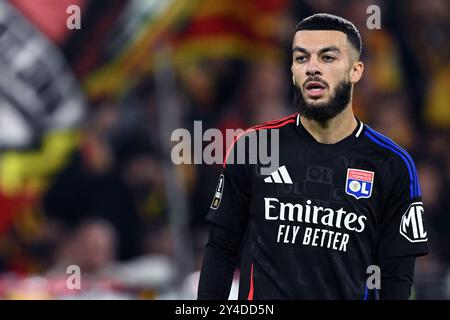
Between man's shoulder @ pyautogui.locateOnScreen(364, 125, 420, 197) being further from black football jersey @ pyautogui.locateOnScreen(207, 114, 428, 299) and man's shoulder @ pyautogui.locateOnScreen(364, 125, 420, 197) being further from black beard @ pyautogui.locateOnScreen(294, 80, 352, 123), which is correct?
black beard @ pyautogui.locateOnScreen(294, 80, 352, 123)

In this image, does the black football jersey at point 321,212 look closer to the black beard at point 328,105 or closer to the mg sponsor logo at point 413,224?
the mg sponsor logo at point 413,224

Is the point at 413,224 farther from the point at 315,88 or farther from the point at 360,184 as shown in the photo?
the point at 315,88

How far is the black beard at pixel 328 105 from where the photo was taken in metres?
4.18

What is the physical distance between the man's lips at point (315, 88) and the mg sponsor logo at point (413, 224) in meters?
0.57

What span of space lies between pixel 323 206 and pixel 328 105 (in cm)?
39

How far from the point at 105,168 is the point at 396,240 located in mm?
4555

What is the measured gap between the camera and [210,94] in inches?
359

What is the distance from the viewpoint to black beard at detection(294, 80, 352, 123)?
418cm

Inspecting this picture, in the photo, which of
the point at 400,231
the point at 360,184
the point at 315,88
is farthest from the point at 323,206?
the point at 315,88

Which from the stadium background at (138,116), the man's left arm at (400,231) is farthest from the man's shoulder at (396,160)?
the stadium background at (138,116)

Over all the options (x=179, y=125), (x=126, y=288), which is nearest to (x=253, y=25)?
(x=179, y=125)

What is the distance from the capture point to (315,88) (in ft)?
13.5

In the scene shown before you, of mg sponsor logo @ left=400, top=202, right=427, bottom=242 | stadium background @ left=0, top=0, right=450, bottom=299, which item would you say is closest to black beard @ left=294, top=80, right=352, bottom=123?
mg sponsor logo @ left=400, top=202, right=427, bottom=242
